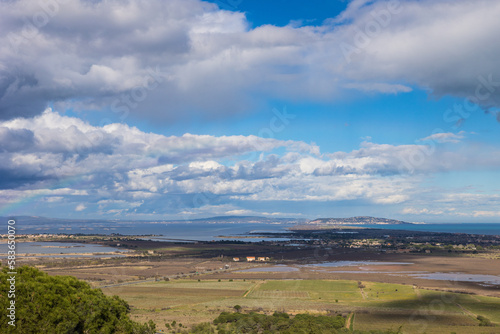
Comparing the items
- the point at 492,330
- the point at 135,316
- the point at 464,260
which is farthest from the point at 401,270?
the point at 135,316

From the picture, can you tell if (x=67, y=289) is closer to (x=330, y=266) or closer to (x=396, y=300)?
(x=396, y=300)

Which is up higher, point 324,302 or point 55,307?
point 55,307

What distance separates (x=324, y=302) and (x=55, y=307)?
4950 centimetres

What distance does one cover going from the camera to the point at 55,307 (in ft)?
90.3

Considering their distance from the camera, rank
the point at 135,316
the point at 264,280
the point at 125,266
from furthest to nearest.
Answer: the point at 125,266
the point at 264,280
the point at 135,316

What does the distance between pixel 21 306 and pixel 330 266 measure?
333 feet

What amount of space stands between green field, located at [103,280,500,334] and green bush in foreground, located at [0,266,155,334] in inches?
912

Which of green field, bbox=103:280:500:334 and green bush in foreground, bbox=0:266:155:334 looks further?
green field, bbox=103:280:500:334

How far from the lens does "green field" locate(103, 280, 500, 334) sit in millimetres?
55875

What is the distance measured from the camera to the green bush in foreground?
26188 mm

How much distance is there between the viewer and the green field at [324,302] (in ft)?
183

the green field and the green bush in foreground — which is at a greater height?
the green bush in foreground

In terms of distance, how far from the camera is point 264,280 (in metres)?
94.8

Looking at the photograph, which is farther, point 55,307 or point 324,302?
point 324,302
